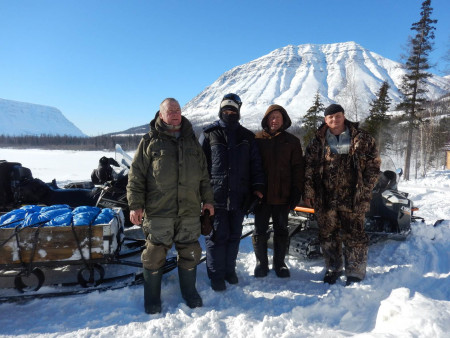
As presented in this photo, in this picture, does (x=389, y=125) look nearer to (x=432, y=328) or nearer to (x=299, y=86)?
(x=432, y=328)

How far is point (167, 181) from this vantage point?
8.55 ft

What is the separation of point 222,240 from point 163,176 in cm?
97

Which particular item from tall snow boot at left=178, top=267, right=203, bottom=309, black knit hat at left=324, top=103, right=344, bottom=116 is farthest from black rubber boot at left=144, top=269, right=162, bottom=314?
black knit hat at left=324, top=103, right=344, bottom=116

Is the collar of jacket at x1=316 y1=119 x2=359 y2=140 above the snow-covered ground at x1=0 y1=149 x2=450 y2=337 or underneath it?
above

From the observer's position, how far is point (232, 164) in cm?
304

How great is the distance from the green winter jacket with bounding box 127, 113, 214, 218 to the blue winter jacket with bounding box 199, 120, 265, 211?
373 millimetres

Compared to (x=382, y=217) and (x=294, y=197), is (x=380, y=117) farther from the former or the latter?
(x=294, y=197)

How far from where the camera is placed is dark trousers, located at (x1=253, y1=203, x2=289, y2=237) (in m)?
3.33

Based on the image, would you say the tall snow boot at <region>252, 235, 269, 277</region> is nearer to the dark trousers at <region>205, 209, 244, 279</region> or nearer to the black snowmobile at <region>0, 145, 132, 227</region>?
the dark trousers at <region>205, 209, 244, 279</region>

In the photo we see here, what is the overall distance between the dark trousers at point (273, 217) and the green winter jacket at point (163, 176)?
0.94 metres

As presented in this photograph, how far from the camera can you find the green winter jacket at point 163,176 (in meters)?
2.59

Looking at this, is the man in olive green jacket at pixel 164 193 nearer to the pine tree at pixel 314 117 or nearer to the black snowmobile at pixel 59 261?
the black snowmobile at pixel 59 261

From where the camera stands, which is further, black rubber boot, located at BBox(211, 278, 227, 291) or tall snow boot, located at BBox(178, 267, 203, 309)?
black rubber boot, located at BBox(211, 278, 227, 291)

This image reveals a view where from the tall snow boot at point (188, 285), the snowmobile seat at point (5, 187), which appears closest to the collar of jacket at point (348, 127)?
the tall snow boot at point (188, 285)
